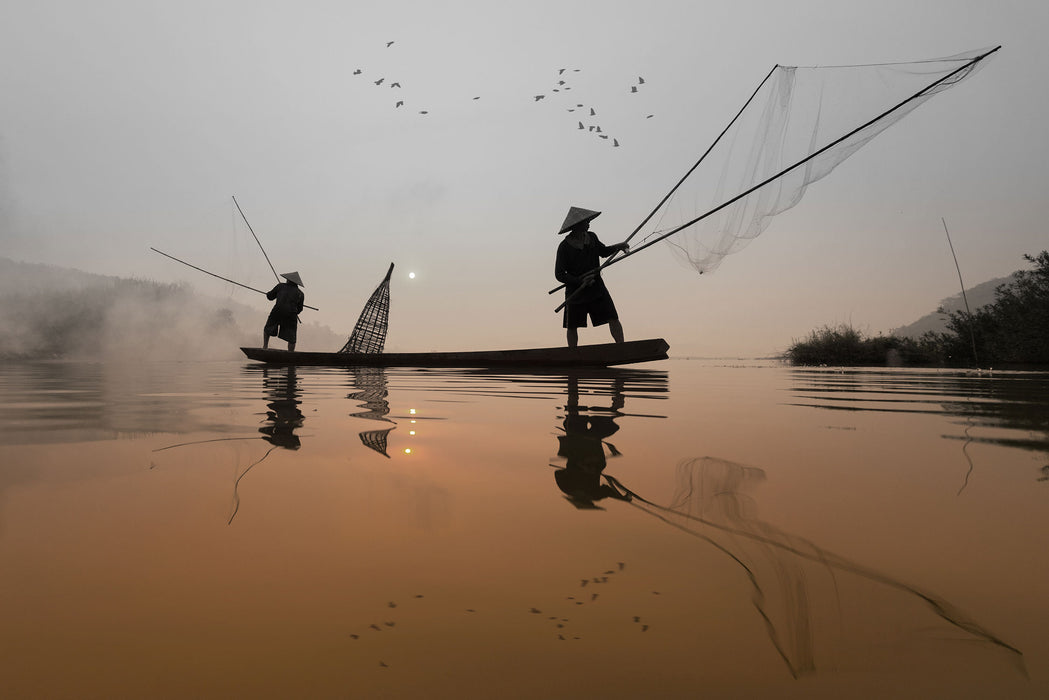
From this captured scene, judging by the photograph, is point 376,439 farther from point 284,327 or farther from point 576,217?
point 284,327

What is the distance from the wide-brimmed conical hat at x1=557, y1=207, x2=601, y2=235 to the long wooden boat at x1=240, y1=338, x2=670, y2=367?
71.9 inches

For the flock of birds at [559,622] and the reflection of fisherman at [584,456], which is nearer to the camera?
the flock of birds at [559,622]

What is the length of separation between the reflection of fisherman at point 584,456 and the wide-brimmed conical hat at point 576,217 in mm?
5472

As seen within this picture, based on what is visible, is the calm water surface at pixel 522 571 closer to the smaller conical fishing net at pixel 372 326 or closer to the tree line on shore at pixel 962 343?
the smaller conical fishing net at pixel 372 326

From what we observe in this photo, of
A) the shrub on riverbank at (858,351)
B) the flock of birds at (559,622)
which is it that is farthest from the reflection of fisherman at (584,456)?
the shrub on riverbank at (858,351)

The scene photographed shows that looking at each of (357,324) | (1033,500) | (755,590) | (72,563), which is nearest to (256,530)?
(72,563)

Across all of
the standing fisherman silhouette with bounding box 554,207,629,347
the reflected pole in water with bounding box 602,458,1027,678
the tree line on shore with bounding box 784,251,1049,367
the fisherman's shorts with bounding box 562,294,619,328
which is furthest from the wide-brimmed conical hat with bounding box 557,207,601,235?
the tree line on shore with bounding box 784,251,1049,367

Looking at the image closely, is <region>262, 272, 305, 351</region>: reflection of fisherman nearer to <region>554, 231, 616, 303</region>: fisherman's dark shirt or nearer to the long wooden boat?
the long wooden boat

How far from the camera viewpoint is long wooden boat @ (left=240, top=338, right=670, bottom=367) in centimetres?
753

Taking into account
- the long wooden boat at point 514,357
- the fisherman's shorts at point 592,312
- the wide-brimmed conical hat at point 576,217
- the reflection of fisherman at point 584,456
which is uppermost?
the wide-brimmed conical hat at point 576,217

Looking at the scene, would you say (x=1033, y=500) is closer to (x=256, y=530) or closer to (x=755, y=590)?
(x=755, y=590)

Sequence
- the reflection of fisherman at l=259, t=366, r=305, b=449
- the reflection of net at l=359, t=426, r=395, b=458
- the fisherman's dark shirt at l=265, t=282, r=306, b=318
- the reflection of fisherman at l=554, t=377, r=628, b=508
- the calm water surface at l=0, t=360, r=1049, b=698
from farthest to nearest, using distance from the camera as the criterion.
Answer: the fisherman's dark shirt at l=265, t=282, r=306, b=318
the reflection of fisherman at l=259, t=366, r=305, b=449
the reflection of net at l=359, t=426, r=395, b=458
the reflection of fisherman at l=554, t=377, r=628, b=508
the calm water surface at l=0, t=360, r=1049, b=698

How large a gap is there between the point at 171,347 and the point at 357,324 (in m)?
39.1

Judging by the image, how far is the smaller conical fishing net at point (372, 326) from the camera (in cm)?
1339
